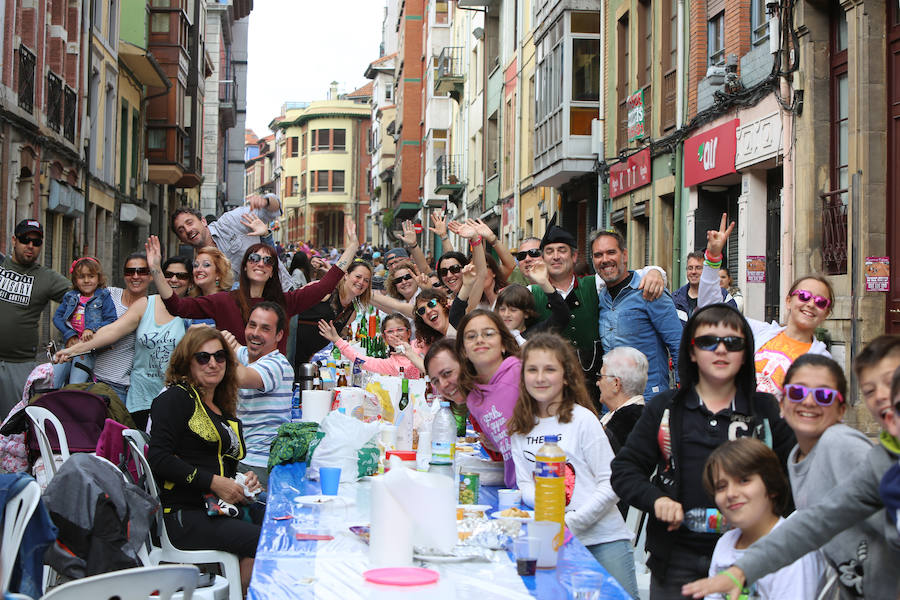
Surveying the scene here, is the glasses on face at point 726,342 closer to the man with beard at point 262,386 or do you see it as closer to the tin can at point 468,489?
the tin can at point 468,489

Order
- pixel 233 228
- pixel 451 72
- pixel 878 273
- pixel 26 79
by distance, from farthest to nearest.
Result: pixel 451 72
pixel 26 79
pixel 878 273
pixel 233 228

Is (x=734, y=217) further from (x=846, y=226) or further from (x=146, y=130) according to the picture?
(x=146, y=130)

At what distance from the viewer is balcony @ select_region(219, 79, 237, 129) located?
6025cm

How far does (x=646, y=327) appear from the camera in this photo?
6.79 meters

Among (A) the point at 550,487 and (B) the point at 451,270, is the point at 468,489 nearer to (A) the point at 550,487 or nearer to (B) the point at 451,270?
(A) the point at 550,487

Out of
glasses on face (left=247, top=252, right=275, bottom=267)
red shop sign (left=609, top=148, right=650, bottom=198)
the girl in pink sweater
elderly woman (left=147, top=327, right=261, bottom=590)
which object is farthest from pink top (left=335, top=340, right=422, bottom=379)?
red shop sign (left=609, top=148, right=650, bottom=198)

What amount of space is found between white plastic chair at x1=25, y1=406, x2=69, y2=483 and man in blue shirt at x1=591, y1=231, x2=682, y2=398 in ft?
11.0

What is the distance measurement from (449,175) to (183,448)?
36.3 meters

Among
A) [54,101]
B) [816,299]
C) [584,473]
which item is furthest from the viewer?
[54,101]

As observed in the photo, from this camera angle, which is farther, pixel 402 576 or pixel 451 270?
pixel 451 270

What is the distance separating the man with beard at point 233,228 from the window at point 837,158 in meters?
6.63

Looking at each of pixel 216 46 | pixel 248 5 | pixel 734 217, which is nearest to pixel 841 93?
pixel 734 217

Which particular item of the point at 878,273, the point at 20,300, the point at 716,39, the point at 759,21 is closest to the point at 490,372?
the point at 20,300

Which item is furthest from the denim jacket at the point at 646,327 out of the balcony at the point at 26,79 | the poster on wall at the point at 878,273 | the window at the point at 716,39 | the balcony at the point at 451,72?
the balcony at the point at 451,72
